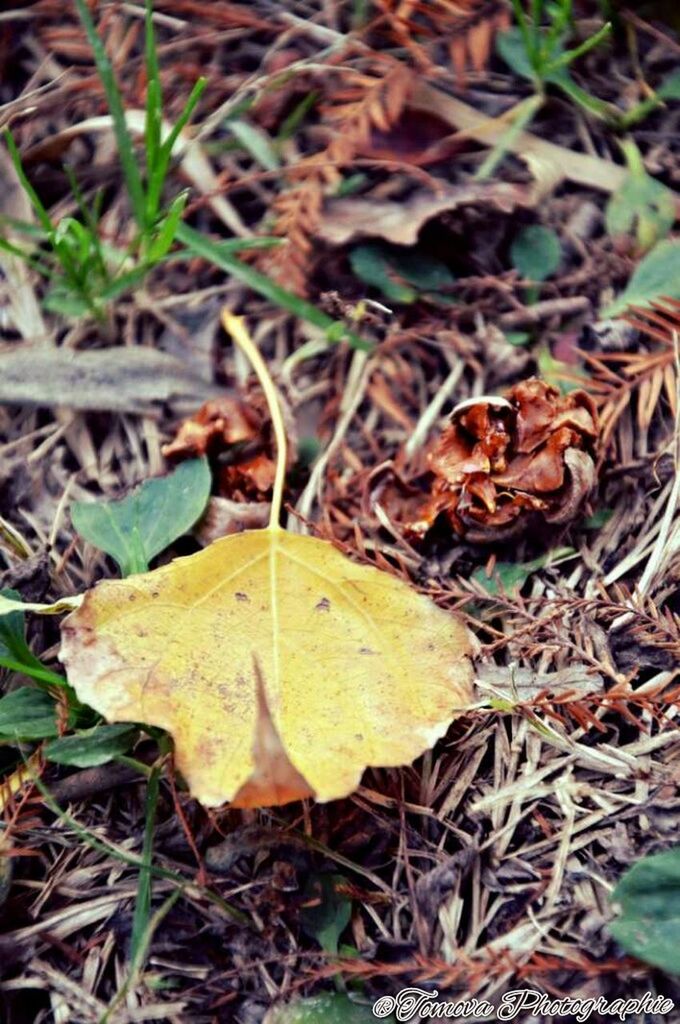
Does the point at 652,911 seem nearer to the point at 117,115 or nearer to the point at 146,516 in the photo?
the point at 146,516

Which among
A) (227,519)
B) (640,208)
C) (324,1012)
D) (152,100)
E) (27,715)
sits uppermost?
(152,100)

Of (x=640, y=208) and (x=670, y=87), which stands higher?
(x=670, y=87)

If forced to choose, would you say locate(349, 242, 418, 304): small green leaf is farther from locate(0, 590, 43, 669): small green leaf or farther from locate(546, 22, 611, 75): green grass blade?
locate(0, 590, 43, 669): small green leaf

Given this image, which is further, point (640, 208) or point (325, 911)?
point (640, 208)

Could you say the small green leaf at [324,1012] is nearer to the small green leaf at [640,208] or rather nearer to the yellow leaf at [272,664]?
the yellow leaf at [272,664]

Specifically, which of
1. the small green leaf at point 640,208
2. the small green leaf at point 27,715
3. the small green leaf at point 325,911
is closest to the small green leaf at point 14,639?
the small green leaf at point 27,715

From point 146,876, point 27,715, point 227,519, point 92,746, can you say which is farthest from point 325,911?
point 227,519

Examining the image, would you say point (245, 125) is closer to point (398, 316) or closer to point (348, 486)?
point (398, 316)
